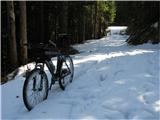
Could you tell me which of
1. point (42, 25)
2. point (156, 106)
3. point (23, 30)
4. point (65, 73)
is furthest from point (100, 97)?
point (42, 25)

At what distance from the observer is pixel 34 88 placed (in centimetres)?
659

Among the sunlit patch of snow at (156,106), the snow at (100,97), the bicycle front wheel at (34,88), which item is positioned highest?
the bicycle front wheel at (34,88)

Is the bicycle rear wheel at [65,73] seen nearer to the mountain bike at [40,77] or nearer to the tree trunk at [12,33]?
the mountain bike at [40,77]

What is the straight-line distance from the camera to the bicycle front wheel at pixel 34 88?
629 centimetres

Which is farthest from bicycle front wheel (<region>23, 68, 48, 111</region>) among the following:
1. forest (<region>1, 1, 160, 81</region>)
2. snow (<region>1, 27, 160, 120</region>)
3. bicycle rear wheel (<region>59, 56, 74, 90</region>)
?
forest (<region>1, 1, 160, 81</region>)

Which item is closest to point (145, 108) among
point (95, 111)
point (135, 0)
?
point (95, 111)

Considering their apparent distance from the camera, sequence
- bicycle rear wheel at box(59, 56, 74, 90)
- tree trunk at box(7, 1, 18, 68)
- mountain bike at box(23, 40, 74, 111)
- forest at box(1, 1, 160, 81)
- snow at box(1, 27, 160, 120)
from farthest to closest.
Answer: forest at box(1, 1, 160, 81) < tree trunk at box(7, 1, 18, 68) < bicycle rear wheel at box(59, 56, 74, 90) < mountain bike at box(23, 40, 74, 111) < snow at box(1, 27, 160, 120)

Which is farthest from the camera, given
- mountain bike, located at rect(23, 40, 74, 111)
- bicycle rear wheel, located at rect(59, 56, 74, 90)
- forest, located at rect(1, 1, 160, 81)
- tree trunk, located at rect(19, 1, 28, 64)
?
forest, located at rect(1, 1, 160, 81)

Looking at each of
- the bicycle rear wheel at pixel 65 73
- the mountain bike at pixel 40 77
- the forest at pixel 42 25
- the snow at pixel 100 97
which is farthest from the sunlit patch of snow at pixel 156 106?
the forest at pixel 42 25

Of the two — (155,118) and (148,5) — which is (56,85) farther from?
(148,5)

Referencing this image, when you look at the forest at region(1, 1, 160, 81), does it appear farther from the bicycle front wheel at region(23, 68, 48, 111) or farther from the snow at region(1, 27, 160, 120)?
the bicycle front wheel at region(23, 68, 48, 111)

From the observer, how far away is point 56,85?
846cm

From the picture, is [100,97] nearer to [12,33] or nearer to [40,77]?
[40,77]

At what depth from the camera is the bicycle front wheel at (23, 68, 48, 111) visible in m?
6.29
